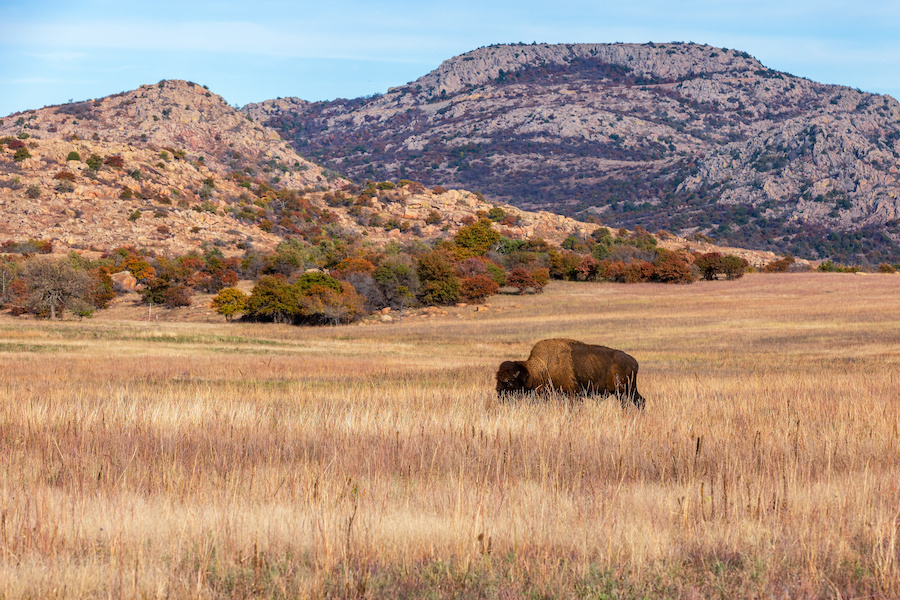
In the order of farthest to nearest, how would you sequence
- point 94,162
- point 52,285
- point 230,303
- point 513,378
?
point 94,162, point 230,303, point 52,285, point 513,378

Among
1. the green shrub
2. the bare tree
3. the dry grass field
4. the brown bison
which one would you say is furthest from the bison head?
the green shrub

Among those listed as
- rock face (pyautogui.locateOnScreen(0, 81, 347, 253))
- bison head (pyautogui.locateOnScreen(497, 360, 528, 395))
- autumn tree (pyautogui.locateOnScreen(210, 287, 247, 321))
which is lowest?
autumn tree (pyautogui.locateOnScreen(210, 287, 247, 321))

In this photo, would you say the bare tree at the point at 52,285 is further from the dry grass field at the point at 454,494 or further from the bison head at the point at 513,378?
the bison head at the point at 513,378

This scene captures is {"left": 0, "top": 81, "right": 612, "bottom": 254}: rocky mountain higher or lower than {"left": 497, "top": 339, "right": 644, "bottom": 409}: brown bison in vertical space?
higher

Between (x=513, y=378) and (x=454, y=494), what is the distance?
21.7 ft

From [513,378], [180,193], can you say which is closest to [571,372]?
[513,378]

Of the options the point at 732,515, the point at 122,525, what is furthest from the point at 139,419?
the point at 732,515

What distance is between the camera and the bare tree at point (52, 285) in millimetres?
50656

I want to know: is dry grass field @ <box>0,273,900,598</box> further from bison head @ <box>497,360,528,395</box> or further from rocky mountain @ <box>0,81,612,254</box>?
rocky mountain @ <box>0,81,612,254</box>

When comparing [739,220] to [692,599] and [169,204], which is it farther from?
[692,599]

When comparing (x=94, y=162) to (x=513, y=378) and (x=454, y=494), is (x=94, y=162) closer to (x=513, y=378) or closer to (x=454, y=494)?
(x=513, y=378)

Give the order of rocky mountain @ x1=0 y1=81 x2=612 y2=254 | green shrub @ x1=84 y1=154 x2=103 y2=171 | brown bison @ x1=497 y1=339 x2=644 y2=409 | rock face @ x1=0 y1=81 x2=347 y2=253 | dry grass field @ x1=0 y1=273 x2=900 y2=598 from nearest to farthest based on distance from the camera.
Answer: dry grass field @ x1=0 y1=273 x2=900 y2=598 < brown bison @ x1=497 y1=339 x2=644 y2=409 < rock face @ x1=0 y1=81 x2=347 y2=253 < rocky mountain @ x1=0 y1=81 x2=612 y2=254 < green shrub @ x1=84 y1=154 x2=103 y2=171

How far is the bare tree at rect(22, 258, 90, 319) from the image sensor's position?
5066cm

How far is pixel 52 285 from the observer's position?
166ft
